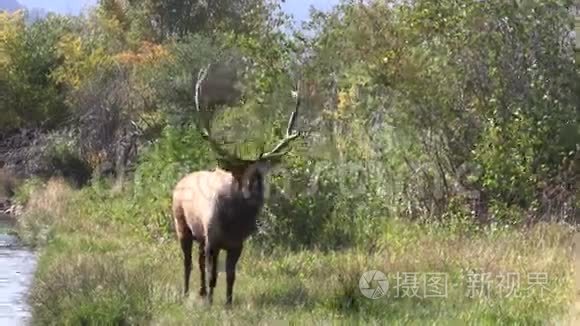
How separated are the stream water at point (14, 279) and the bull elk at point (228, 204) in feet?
7.58

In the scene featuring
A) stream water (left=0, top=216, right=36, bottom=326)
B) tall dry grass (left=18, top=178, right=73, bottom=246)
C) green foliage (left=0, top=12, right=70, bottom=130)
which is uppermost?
green foliage (left=0, top=12, right=70, bottom=130)

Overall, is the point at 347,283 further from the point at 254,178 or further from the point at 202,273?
the point at 202,273

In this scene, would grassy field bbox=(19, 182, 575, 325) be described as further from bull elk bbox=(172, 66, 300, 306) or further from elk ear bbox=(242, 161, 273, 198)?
elk ear bbox=(242, 161, 273, 198)

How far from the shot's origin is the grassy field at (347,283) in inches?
441

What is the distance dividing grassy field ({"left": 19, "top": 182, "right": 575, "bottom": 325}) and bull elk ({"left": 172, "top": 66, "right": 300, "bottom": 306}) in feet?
1.53

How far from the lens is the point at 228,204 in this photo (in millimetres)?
11906

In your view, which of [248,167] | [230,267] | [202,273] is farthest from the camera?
[202,273]

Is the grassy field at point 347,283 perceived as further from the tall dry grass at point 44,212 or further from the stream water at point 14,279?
the tall dry grass at point 44,212

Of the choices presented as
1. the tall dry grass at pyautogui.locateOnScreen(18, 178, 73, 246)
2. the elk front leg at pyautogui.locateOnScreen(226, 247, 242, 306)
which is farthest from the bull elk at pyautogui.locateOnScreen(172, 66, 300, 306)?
the tall dry grass at pyautogui.locateOnScreen(18, 178, 73, 246)

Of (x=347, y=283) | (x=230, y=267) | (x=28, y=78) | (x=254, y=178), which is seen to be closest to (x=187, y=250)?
(x=230, y=267)

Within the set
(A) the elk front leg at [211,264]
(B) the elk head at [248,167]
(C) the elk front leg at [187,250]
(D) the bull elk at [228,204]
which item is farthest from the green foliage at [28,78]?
(B) the elk head at [248,167]

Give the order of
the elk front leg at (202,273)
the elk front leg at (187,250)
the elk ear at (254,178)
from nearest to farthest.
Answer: the elk ear at (254,178), the elk front leg at (202,273), the elk front leg at (187,250)

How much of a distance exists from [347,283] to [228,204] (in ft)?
4.77

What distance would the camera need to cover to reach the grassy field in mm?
11195
